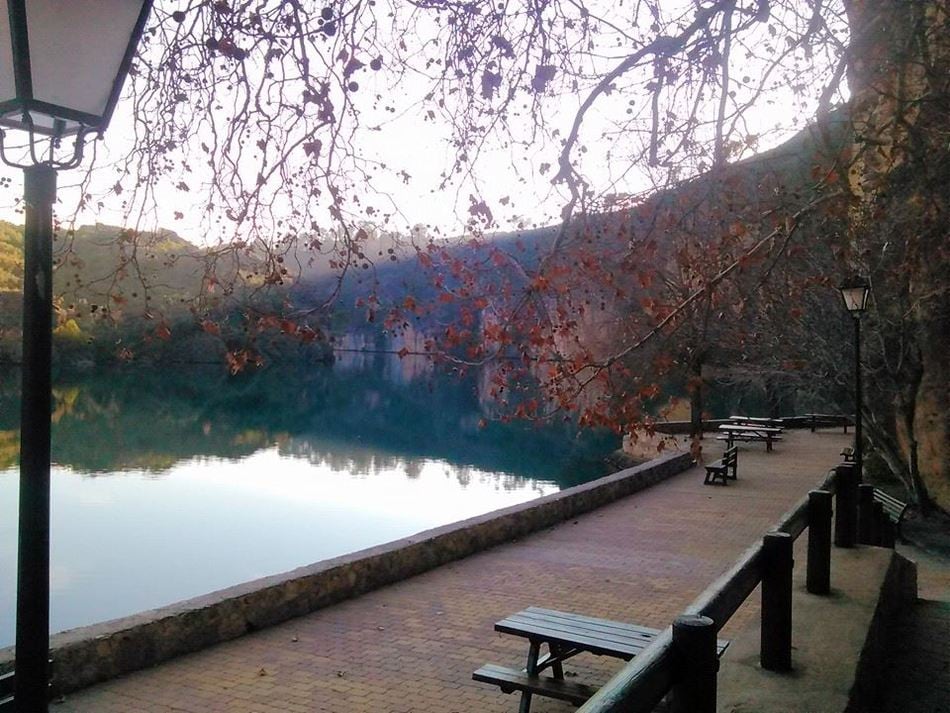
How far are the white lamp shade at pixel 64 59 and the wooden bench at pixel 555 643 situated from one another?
150 inches

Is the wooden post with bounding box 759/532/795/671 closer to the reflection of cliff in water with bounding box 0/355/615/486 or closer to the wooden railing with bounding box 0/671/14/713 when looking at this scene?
the wooden railing with bounding box 0/671/14/713

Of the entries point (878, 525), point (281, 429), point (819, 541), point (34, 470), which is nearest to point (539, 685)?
point (819, 541)

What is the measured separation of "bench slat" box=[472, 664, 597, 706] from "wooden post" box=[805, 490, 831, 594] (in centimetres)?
162

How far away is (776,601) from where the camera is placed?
4.00 metres

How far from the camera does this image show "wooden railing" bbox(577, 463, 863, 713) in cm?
215

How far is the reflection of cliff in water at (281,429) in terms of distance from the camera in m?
35.8

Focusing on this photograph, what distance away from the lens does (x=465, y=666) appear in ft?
21.4

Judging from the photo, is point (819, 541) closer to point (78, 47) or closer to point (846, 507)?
point (846, 507)

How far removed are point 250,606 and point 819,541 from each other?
4.60 m

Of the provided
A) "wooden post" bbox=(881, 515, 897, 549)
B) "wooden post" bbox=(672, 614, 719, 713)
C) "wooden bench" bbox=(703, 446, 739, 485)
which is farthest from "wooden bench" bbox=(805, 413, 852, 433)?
"wooden post" bbox=(672, 614, 719, 713)

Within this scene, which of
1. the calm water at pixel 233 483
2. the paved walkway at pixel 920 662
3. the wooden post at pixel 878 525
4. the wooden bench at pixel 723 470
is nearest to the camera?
the paved walkway at pixel 920 662

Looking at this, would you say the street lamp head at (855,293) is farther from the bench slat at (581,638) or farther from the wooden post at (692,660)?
the wooden post at (692,660)

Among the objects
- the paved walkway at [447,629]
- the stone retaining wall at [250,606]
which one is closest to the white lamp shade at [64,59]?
the stone retaining wall at [250,606]

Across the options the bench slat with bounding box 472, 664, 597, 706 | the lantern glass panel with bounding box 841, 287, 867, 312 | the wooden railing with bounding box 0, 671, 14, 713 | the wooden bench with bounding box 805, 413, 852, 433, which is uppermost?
the lantern glass panel with bounding box 841, 287, 867, 312
